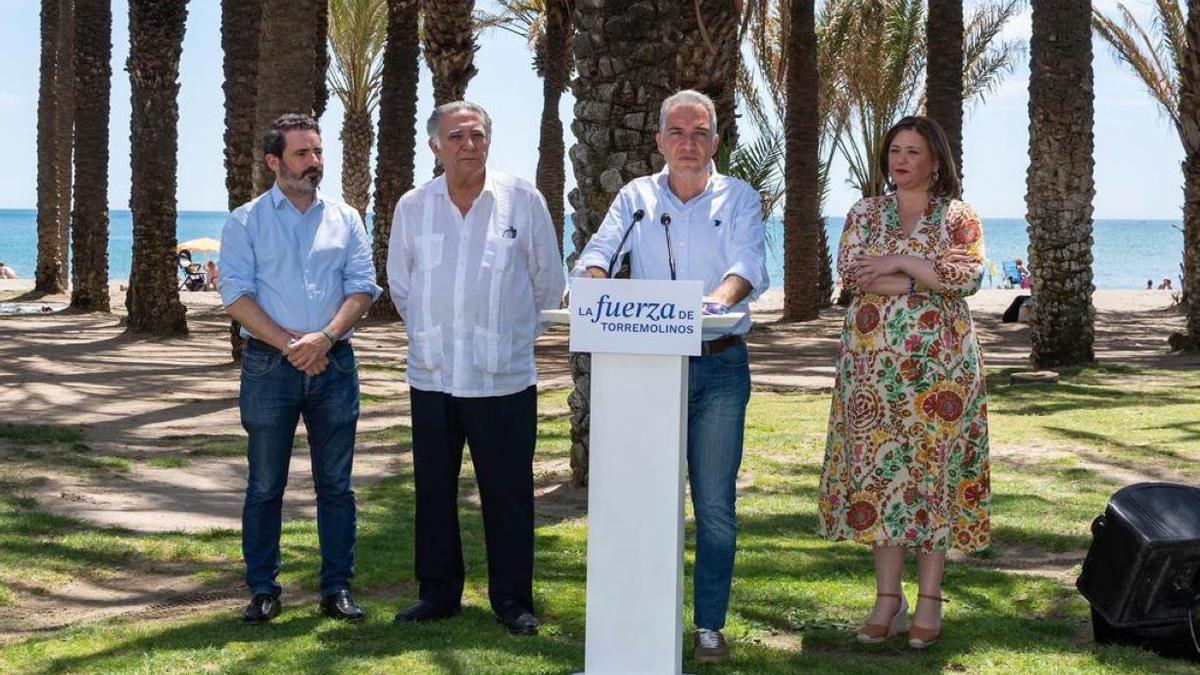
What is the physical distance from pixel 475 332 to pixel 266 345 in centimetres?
86

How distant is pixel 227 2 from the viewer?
18.7 m

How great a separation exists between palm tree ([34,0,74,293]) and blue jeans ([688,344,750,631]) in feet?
83.1

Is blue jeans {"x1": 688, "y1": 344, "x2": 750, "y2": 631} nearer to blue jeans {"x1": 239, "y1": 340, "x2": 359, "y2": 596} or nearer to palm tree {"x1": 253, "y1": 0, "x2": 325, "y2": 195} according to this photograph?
blue jeans {"x1": 239, "y1": 340, "x2": 359, "y2": 596}

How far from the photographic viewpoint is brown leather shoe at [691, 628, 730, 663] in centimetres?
545

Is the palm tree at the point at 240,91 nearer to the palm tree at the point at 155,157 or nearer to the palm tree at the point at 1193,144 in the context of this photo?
the palm tree at the point at 155,157

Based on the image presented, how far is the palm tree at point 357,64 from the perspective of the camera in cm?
3750

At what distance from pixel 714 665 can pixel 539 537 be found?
9.19ft

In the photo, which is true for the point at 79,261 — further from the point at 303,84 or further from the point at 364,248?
the point at 364,248

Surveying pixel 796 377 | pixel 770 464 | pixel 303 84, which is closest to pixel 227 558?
pixel 770 464

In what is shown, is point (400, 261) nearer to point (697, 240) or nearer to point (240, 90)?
point (697, 240)

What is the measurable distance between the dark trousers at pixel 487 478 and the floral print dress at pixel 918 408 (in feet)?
4.08

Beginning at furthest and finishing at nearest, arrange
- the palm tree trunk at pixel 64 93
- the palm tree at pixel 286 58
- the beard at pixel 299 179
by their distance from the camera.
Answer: the palm tree trunk at pixel 64 93 → the palm tree at pixel 286 58 → the beard at pixel 299 179

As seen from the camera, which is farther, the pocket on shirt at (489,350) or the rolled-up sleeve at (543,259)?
the rolled-up sleeve at (543,259)

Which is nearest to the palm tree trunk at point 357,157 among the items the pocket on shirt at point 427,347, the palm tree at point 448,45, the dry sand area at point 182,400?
the dry sand area at point 182,400
